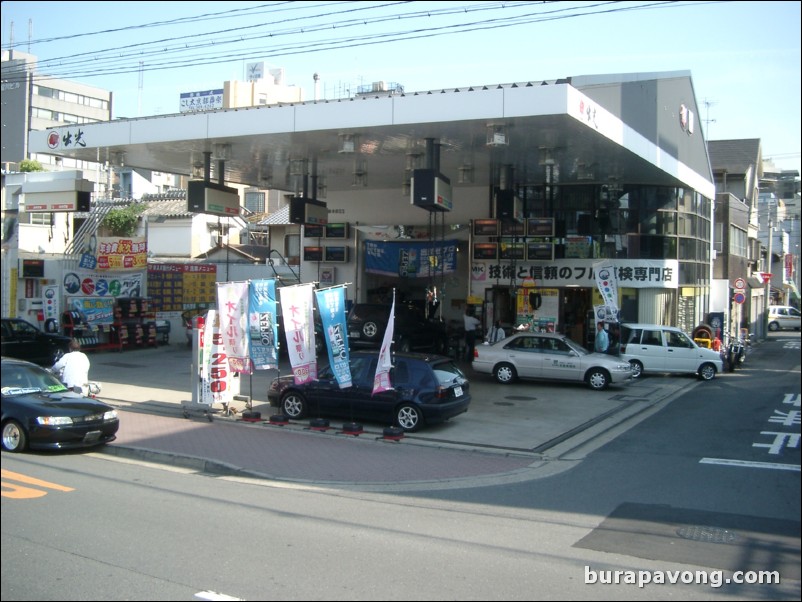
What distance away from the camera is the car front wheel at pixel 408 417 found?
14094mm

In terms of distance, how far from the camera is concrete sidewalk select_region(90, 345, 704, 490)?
1134 cm

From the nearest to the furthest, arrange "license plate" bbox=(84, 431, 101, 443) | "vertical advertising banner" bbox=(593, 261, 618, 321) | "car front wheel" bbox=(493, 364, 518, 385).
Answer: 1. "license plate" bbox=(84, 431, 101, 443)
2. "car front wheel" bbox=(493, 364, 518, 385)
3. "vertical advertising banner" bbox=(593, 261, 618, 321)

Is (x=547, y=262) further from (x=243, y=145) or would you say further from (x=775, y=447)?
(x=775, y=447)

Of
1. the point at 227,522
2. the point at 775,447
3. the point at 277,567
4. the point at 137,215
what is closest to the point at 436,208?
the point at 775,447

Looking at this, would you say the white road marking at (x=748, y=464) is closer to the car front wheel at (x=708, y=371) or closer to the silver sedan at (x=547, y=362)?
the silver sedan at (x=547, y=362)

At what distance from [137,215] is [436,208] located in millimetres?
31401

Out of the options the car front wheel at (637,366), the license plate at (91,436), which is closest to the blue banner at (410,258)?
the car front wheel at (637,366)

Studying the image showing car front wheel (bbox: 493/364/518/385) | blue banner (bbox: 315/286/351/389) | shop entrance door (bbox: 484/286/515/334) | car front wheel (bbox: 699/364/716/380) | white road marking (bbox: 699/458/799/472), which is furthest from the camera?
shop entrance door (bbox: 484/286/515/334)

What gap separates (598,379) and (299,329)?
9592mm

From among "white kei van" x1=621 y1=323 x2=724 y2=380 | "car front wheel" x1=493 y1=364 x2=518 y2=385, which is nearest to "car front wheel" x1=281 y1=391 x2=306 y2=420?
"car front wheel" x1=493 y1=364 x2=518 y2=385

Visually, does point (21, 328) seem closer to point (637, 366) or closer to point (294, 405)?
point (294, 405)

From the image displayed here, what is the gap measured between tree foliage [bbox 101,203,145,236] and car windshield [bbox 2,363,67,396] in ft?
105

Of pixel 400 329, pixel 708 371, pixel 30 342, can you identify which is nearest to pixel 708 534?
pixel 708 371

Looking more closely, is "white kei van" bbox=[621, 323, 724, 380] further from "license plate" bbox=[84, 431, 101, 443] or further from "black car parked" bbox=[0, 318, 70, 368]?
"black car parked" bbox=[0, 318, 70, 368]
